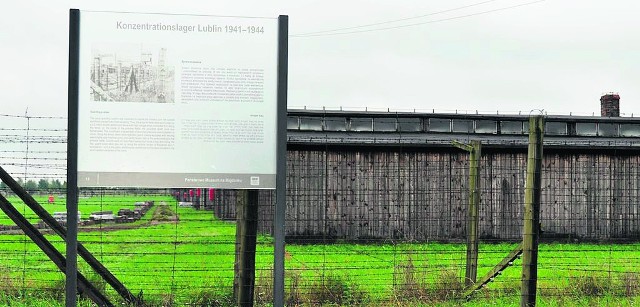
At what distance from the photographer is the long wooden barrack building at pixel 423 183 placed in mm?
24344

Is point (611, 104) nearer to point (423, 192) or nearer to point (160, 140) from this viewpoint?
point (423, 192)

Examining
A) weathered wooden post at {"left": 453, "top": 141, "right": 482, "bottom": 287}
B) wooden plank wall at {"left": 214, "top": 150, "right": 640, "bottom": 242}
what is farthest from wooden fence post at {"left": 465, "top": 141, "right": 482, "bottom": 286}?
wooden plank wall at {"left": 214, "top": 150, "right": 640, "bottom": 242}

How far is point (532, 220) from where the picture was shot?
991cm

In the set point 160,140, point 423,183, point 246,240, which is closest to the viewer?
point 160,140

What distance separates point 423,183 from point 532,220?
1536 cm

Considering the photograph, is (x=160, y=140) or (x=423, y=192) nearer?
(x=160, y=140)

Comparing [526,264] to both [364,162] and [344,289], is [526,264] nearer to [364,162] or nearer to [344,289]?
[344,289]

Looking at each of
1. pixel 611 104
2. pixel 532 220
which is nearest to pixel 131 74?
pixel 532 220

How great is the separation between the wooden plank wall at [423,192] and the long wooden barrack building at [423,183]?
3 centimetres

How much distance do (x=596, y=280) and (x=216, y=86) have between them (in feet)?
22.2

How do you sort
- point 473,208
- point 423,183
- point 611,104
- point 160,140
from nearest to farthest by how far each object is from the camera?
1. point 160,140
2. point 473,208
3. point 423,183
4. point 611,104

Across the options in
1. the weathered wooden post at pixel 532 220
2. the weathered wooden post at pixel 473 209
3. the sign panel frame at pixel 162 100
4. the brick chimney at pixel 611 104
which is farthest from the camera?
the brick chimney at pixel 611 104

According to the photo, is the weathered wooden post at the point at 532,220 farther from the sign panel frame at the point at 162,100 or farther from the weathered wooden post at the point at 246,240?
the sign panel frame at the point at 162,100

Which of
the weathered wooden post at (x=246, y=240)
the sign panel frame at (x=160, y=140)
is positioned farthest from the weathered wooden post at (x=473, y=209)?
the sign panel frame at (x=160, y=140)
